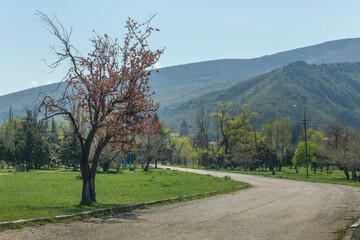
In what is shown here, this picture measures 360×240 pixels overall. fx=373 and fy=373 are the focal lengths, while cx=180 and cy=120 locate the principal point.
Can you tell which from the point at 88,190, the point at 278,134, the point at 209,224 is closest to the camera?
the point at 209,224

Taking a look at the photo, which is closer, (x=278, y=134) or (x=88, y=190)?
(x=88, y=190)

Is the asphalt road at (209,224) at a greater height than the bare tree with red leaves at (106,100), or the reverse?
the bare tree with red leaves at (106,100)

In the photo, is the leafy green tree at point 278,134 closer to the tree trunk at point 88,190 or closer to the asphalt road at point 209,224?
the asphalt road at point 209,224

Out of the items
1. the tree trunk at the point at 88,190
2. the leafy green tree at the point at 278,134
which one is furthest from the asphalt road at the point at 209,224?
the leafy green tree at the point at 278,134

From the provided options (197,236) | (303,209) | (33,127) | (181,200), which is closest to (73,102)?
(181,200)

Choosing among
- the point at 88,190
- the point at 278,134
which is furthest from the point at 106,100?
the point at 278,134

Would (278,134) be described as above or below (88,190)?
above

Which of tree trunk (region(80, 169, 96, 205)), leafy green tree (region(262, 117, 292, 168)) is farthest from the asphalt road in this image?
leafy green tree (region(262, 117, 292, 168))

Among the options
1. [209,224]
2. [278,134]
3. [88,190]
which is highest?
[278,134]

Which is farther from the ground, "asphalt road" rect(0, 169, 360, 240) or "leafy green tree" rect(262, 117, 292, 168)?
"leafy green tree" rect(262, 117, 292, 168)

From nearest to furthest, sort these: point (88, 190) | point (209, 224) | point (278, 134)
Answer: point (209, 224), point (88, 190), point (278, 134)

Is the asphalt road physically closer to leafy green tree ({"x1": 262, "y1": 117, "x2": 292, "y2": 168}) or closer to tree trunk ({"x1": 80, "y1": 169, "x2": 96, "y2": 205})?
tree trunk ({"x1": 80, "y1": 169, "x2": 96, "y2": 205})

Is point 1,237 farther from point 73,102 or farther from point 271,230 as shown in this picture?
point 73,102

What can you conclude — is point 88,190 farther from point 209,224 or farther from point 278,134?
point 278,134
